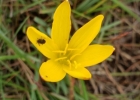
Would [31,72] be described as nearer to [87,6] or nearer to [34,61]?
[34,61]

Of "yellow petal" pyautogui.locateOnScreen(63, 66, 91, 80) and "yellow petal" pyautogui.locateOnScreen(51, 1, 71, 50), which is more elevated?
"yellow petal" pyautogui.locateOnScreen(51, 1, 71, 50)

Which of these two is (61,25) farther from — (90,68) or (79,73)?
(90,68)

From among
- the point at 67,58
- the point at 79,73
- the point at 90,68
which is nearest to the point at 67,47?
the point at 67,58

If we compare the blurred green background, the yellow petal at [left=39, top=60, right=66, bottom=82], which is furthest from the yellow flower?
the blurred green background

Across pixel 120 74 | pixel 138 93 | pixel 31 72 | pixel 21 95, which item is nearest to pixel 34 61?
pixel 31 72

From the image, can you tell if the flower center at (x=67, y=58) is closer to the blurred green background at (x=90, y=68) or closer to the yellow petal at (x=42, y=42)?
the yellow petal at (x=42, y=42)

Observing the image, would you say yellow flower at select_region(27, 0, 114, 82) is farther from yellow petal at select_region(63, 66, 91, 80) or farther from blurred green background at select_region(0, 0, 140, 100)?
blurred green background at select_region(0, 0, 140, 100)
